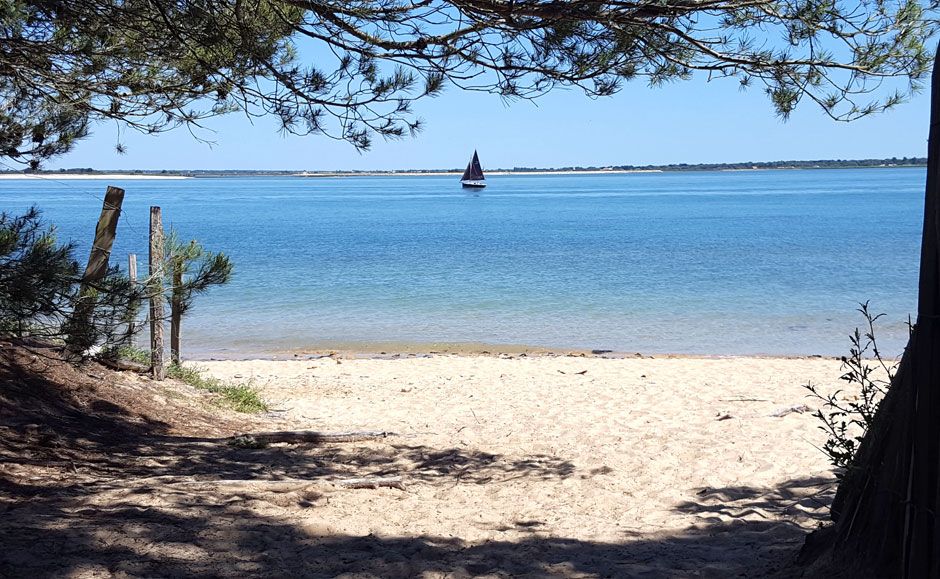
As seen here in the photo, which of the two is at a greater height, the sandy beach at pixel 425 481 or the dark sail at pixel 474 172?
the dark sail at pixel 474 172

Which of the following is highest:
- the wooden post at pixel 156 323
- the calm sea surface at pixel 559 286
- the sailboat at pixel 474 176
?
the sailboat at pixel 474 176

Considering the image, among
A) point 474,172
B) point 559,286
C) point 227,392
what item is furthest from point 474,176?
point 227,392

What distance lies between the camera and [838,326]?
17250 millimetres

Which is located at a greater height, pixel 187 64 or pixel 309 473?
pixel 187 64

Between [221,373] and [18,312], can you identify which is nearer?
[18,312]

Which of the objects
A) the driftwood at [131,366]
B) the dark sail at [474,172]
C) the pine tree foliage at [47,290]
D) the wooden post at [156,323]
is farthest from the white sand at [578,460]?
the dark sail at [474,172]

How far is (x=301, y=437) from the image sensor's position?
7.07 m

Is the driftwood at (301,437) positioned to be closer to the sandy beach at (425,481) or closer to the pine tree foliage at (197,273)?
the sandy beach at (425,481)

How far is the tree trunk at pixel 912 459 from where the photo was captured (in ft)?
9.28

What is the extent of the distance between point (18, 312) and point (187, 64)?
2.58m

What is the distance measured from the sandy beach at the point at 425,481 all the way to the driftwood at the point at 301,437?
0.22 feet

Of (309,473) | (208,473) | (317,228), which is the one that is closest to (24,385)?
(208,473)

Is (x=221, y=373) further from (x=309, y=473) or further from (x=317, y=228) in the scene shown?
(x=317, y=228)

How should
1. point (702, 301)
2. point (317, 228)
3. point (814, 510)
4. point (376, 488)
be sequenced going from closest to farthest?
point (814, 510)
point (376, 488)
point (702, 301)
point (317, 228)
